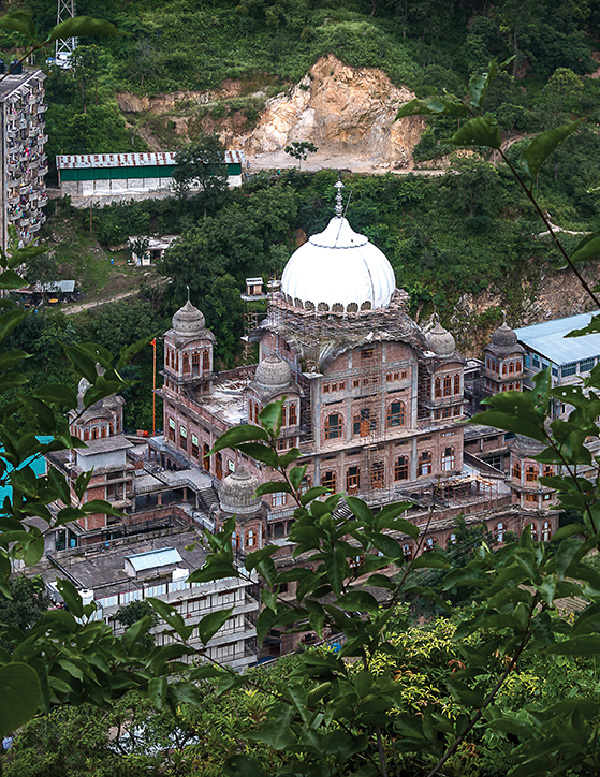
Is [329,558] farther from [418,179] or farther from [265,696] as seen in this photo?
[418,179]

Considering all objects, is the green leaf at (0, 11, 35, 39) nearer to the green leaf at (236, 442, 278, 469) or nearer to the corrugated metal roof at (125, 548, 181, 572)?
the green leaf at (236, 442, 278, 469)

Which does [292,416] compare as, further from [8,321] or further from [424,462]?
[8,321]

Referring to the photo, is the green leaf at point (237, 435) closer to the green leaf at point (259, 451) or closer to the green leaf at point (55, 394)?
the green leaf at point (259, 451)

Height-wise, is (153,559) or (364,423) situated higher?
(364,423)

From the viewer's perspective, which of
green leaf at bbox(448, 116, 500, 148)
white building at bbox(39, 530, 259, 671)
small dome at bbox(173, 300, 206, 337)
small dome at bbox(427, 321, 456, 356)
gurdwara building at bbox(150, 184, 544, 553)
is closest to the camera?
green leaf at bbox(448, 116, 500, 148)

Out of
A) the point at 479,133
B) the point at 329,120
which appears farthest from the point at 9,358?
the point at 329,120

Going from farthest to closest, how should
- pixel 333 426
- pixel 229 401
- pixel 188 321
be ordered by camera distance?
1. pixel 188 321
2. pixel 229 401
3. pixel 333 426

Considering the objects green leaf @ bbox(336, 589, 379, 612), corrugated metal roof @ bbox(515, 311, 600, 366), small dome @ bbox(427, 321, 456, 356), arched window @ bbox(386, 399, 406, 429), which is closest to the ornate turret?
corrugated metal roof @ bbox(515, 311, 600, 366)

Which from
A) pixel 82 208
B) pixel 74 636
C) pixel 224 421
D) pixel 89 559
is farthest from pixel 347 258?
pixel 74 636
